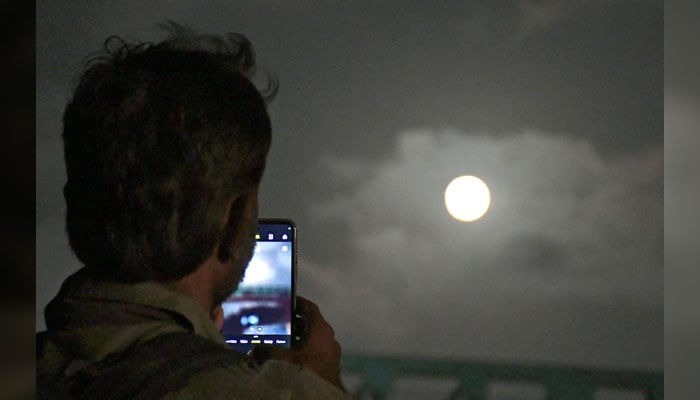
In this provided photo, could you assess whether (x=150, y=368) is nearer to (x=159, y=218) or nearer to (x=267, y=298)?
(x=159, y=218)

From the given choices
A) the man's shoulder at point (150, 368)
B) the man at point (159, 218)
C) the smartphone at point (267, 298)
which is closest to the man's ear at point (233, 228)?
the man at point (159, 218)

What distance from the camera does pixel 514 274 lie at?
169cm

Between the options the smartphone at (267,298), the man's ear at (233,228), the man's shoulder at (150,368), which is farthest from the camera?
the smartphone at (267,298)

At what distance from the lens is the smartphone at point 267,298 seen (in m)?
0.96

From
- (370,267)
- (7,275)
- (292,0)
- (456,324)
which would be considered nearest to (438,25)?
(292,0)

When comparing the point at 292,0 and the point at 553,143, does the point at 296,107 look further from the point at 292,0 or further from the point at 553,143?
the point at 553,143

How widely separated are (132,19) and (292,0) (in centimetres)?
38

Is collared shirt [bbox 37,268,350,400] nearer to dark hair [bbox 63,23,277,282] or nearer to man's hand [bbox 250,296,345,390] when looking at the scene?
dark hair [bbox 63,23,277,282]

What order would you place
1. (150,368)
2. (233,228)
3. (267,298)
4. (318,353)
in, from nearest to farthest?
(150,368), (233,228), (318,353), (267,298)

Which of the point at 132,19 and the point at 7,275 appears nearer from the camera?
the point at 7,275

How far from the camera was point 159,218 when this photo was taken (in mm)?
476

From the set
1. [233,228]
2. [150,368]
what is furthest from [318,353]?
[150,368]

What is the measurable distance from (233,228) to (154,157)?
0.27ft

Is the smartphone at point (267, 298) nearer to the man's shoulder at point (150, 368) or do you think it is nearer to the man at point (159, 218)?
the man at point (159, 218)
